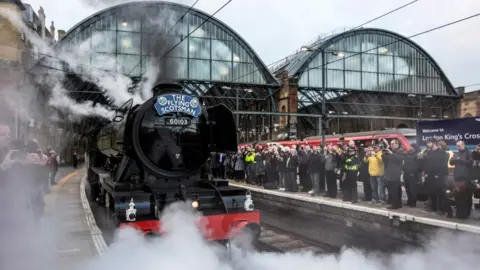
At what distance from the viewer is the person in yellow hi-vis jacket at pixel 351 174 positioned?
9.88m

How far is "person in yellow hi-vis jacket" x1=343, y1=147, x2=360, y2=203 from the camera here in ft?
32.4

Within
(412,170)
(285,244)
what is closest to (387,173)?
(412,170)

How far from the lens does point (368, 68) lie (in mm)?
37750

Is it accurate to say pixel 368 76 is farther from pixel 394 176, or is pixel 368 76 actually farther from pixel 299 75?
pixel 394 176

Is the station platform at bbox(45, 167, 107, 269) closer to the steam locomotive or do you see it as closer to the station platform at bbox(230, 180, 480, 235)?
the steam locomotive

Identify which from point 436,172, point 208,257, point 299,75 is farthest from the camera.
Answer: point 299,75

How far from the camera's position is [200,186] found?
6.46 m

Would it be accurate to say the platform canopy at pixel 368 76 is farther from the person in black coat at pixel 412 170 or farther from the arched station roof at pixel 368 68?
the person in black coat at pixel 412 170

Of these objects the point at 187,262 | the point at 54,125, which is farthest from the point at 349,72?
the point at 187,262

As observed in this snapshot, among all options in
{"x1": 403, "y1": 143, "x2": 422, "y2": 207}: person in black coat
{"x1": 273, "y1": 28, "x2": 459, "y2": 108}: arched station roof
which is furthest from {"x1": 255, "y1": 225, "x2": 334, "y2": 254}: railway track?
{"x1": 273, "y1": 28, "x2": 459, "y2": 108}: arched station roof

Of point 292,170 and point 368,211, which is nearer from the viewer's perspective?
point 368,211

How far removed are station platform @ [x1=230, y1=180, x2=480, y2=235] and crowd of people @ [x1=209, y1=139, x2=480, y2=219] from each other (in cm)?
27

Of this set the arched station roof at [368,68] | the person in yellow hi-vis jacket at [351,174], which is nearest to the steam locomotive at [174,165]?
the person in yellow hi-vis jacket at [351,174]

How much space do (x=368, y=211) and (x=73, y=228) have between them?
591 cm
